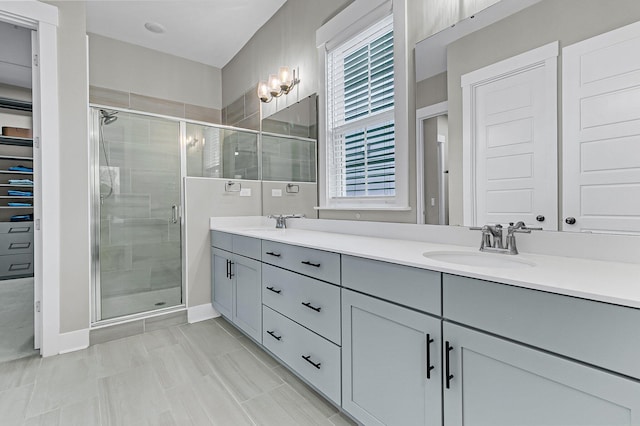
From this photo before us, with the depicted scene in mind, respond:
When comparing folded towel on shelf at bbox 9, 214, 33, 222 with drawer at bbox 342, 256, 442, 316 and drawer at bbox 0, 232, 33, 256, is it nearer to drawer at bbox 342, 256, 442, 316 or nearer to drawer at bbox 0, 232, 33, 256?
drawer at bbox 0, 232, 33, 256

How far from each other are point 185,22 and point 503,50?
118 inches

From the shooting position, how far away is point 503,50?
134 centimetres

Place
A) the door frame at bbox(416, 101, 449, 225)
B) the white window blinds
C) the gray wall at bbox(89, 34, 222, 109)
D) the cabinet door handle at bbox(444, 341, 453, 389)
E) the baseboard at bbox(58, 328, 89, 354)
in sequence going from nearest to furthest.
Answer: the cabinet door handle at bbox(444, 341, 453, 389)
the door frame at bbox(416, 101, 449, 225)
the white window blinds
the baseboard at bbox(58, 328, 89, 354)
the gray wall at bbox(89, 34, 222, 109)

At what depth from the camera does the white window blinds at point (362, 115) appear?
1913 mm

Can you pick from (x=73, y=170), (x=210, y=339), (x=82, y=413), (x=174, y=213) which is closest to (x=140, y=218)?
(x=174, y=213)

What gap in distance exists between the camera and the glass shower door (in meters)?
2.43

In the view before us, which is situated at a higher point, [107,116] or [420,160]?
[107,116]

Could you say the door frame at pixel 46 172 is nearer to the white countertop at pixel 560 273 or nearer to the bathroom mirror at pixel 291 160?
the bathroom mirror at pixel 291 160

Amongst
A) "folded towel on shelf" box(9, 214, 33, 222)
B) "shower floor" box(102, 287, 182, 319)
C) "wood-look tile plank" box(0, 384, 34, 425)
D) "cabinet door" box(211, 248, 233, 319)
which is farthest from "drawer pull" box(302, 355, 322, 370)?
"folded towel on shelf" box(9, 214, 33, 222)

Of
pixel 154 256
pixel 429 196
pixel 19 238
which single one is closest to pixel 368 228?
pixel 429 196

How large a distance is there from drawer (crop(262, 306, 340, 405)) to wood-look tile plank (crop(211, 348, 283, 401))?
13 centimetres

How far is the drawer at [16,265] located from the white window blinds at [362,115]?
4.86 m

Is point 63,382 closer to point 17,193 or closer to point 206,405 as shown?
point 206,405

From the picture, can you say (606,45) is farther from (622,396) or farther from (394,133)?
(622,396)
